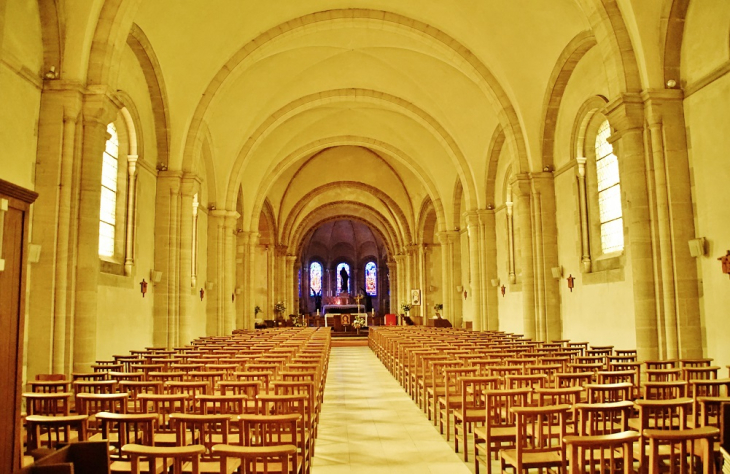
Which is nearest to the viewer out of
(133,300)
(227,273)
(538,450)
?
(538,450)

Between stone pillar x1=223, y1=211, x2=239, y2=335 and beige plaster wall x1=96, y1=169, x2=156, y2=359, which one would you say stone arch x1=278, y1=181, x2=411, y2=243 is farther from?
beige plaster wall x1=96, y1=169, x2=156, y2=359

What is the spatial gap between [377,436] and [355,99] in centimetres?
1693

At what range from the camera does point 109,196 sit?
14.3 meters

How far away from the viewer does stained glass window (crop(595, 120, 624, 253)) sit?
14.5 metres

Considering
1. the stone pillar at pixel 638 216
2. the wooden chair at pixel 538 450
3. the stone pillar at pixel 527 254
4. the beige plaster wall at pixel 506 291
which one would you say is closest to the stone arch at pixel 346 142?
the beige plaster wall at pixel 506 291

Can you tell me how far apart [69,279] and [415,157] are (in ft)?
66.1

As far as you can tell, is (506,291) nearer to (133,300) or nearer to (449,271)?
(449,271)

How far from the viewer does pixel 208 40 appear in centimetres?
1590

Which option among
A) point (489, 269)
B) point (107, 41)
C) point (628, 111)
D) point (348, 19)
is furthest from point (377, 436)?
point (489, 269)

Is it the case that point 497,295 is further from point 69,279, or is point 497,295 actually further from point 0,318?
point 0,318

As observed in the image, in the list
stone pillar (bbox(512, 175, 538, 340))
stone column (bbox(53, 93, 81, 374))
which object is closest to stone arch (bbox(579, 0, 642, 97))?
stone pillar (bbox(512, 175, 538, 340))

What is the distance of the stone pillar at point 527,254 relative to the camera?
1705 cm

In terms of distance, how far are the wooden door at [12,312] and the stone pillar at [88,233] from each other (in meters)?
5.99

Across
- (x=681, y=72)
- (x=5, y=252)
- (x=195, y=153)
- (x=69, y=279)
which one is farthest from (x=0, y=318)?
(x=195, y=153)
